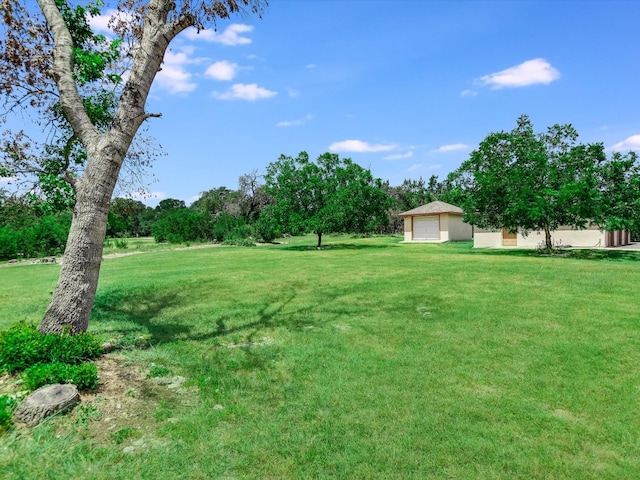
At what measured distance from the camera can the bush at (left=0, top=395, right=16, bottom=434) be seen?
315cm

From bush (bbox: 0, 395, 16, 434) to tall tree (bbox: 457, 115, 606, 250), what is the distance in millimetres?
16691

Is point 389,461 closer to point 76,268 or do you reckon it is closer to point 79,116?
point 76,268

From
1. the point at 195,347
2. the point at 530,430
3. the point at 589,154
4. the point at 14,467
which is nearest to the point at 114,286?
the point at 195,347

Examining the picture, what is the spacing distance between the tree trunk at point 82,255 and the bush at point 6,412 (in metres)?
1.25

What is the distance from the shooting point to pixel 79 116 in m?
5.04

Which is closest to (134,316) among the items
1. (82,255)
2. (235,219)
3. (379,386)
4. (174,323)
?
(174,323)

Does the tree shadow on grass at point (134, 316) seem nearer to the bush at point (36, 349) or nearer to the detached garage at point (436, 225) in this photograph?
the bush at point (36, 349)

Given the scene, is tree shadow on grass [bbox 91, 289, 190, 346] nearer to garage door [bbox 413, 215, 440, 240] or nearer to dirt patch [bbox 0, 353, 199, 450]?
dirt patch [bbox 0, 353, 199, 450]

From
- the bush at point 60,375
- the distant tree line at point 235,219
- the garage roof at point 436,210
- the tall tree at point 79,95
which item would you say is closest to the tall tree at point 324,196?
the distant tree line at point 235,219

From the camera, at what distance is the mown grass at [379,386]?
2787 mm

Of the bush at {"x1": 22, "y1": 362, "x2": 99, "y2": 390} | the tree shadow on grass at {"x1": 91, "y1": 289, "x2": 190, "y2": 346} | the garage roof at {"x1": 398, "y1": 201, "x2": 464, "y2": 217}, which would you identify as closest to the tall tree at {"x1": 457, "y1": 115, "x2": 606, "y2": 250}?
the garage roof at {"x1": 398, "y1": 201, "x2": 464, "y2": 217}

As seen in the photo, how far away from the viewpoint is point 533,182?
16.8 meters

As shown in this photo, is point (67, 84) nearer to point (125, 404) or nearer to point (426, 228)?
point (125, 404)

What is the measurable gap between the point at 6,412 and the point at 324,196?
2203 cm
